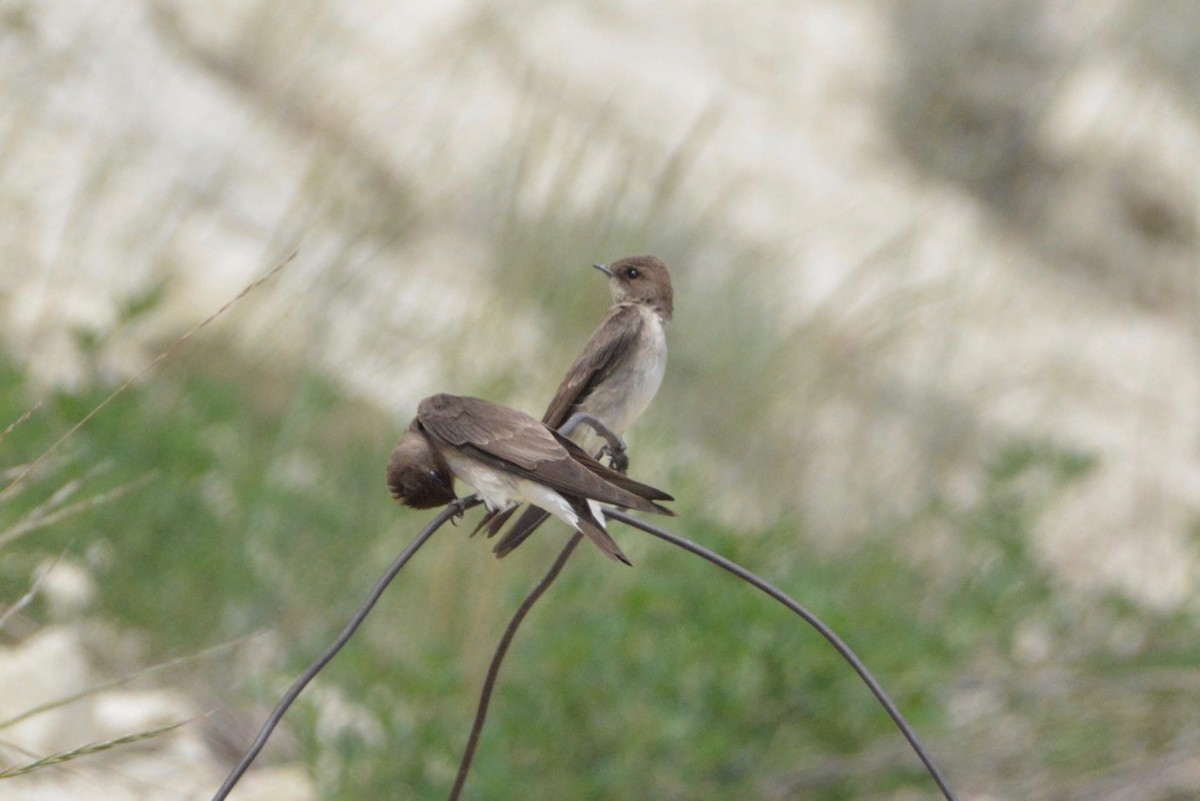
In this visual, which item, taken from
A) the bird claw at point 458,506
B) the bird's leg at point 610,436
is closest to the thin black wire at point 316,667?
the bird claw at point 458,506

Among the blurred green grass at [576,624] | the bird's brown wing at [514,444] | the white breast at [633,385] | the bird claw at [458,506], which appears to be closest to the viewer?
the bird's brown wing at [514,444]

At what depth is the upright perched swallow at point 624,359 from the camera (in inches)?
99.5

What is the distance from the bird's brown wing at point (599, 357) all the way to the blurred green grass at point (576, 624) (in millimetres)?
1214

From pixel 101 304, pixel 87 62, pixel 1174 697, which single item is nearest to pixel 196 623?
pixel 101 304

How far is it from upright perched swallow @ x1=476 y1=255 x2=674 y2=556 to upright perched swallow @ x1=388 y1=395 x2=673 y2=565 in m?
0.74

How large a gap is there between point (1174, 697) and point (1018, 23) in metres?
8.75

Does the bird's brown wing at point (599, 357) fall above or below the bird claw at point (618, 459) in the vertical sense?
above

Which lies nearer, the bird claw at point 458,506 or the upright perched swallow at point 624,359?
the bird claw at point 458,506

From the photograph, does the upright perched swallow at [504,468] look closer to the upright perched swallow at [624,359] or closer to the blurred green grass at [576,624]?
the upright perched swallow at [624,359]

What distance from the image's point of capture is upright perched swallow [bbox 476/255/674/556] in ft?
8.29

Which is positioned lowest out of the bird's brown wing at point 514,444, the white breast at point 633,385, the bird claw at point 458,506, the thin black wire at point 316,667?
the thin black wire at point 316,667

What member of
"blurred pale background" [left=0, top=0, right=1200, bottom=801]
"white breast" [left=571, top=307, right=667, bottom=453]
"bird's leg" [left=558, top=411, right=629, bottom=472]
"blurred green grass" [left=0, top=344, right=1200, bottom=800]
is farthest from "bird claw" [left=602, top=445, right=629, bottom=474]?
"blurred green grass" [left=0, top=344, right=1200, bottom=800]

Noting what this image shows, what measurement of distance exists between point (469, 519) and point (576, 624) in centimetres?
66

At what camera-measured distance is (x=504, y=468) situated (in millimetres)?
1651
